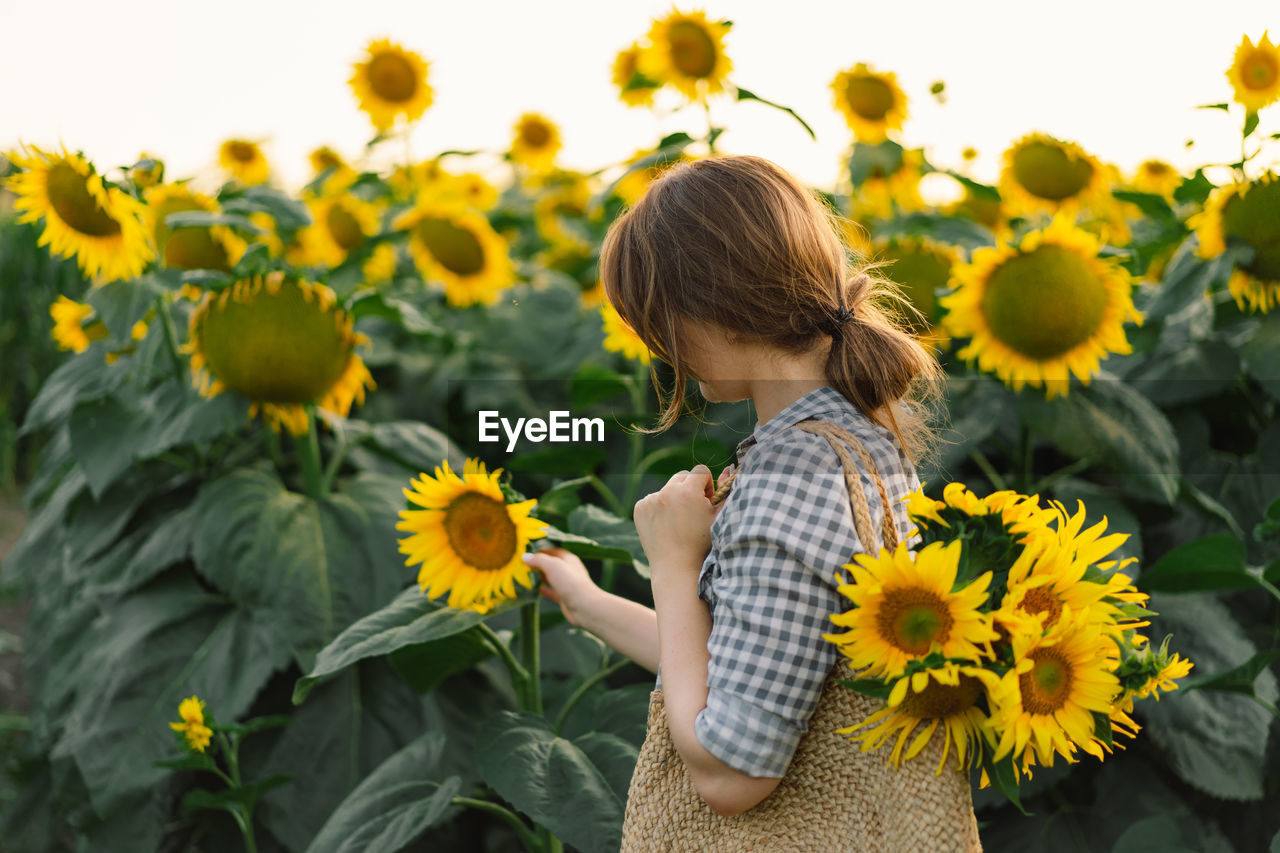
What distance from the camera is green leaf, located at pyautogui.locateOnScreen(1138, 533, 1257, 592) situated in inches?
58.5

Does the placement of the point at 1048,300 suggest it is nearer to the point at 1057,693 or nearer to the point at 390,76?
the point at 1057,693

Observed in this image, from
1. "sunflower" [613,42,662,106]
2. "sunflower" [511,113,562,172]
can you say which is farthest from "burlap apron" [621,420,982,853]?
"sunflower" [511,113,562,172]

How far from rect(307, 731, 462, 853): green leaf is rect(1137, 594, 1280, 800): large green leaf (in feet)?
3.75

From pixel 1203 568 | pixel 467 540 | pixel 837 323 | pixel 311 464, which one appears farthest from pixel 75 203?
pixel 1203 568

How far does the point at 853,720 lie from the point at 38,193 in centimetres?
175

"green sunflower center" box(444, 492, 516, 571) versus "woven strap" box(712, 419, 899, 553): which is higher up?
"woven strap" box(712, 419, 899, 553)

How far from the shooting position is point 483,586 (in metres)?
1.33

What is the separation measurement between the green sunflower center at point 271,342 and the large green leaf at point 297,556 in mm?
207

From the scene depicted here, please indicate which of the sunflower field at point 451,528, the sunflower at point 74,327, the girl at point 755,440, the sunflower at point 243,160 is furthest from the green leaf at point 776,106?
the sunflower at point 243,160

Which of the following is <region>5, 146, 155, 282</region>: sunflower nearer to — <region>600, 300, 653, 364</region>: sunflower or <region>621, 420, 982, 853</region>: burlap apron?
<region>600, 300, 653, 364</region>: sunflower

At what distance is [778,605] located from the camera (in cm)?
96

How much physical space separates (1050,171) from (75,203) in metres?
2.11

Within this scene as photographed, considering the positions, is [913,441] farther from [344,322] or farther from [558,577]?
[344,322]

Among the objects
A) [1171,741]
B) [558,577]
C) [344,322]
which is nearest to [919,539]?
[558,577]
